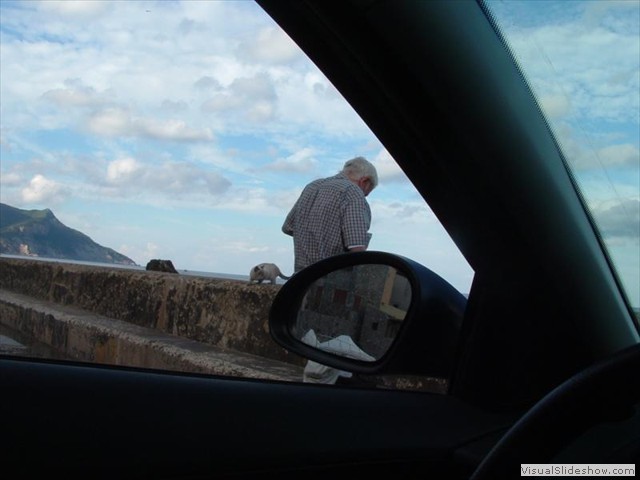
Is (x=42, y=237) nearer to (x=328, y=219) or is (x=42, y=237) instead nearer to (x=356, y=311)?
(x=356, y=311)

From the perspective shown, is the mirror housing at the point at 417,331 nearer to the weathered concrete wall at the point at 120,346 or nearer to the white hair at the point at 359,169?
the weathered concrete wall at the point at 120,346

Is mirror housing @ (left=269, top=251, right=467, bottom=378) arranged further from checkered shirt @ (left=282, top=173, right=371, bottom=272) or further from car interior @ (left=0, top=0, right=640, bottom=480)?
checkered shirt @ (left=282, top=173, right=371, bottom=272)

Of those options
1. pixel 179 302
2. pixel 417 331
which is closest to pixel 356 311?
pixel 417 331

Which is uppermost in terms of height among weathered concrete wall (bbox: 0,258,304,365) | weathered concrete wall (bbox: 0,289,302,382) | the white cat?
the white cat

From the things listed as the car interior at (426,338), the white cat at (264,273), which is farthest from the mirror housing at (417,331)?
the white cat at (264,273)

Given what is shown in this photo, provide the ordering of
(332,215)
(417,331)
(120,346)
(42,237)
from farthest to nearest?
(120,346)
(332,215)
(42,237)
(417,331)

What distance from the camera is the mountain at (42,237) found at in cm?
185

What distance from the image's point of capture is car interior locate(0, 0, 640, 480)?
114cm

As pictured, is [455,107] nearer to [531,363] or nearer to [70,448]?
[531,363]

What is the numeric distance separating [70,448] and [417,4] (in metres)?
0.84

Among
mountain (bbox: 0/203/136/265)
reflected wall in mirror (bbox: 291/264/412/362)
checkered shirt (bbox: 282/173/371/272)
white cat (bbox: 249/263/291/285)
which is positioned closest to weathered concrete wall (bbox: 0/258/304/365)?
white cat (bbox: 249/263/291/285)

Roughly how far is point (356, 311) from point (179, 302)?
12.8 ft

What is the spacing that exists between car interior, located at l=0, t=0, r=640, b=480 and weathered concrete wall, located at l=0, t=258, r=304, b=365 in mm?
2052

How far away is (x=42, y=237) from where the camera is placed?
1.97 meters
